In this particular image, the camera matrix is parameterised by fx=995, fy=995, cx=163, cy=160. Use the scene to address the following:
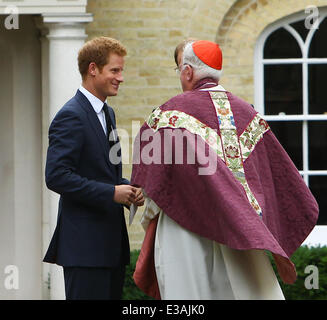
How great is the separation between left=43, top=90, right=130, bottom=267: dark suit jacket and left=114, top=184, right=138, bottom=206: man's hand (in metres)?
0.03

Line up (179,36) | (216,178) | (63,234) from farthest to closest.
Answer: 1. (179,36)
2. (63,234)
3. (216,178)

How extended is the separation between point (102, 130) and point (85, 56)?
0.39m

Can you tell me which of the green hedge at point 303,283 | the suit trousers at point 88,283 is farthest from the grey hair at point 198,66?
the green hedge at point 303,283

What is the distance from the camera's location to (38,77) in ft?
29.6

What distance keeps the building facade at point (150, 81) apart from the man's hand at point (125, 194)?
11.7ft

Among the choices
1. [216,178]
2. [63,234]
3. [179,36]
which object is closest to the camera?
[216,178]

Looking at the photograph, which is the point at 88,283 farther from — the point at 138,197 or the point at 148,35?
the point at 148,35

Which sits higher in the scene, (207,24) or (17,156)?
(207,24)

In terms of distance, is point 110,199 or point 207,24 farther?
point 207,24

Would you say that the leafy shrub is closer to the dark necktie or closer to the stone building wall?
the stone building wall

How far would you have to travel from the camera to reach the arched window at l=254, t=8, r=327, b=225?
8914 mm

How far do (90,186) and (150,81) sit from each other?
3771mm

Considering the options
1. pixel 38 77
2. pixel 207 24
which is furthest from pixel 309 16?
pixel 38 77

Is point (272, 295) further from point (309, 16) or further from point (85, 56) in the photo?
point (309, 16)
